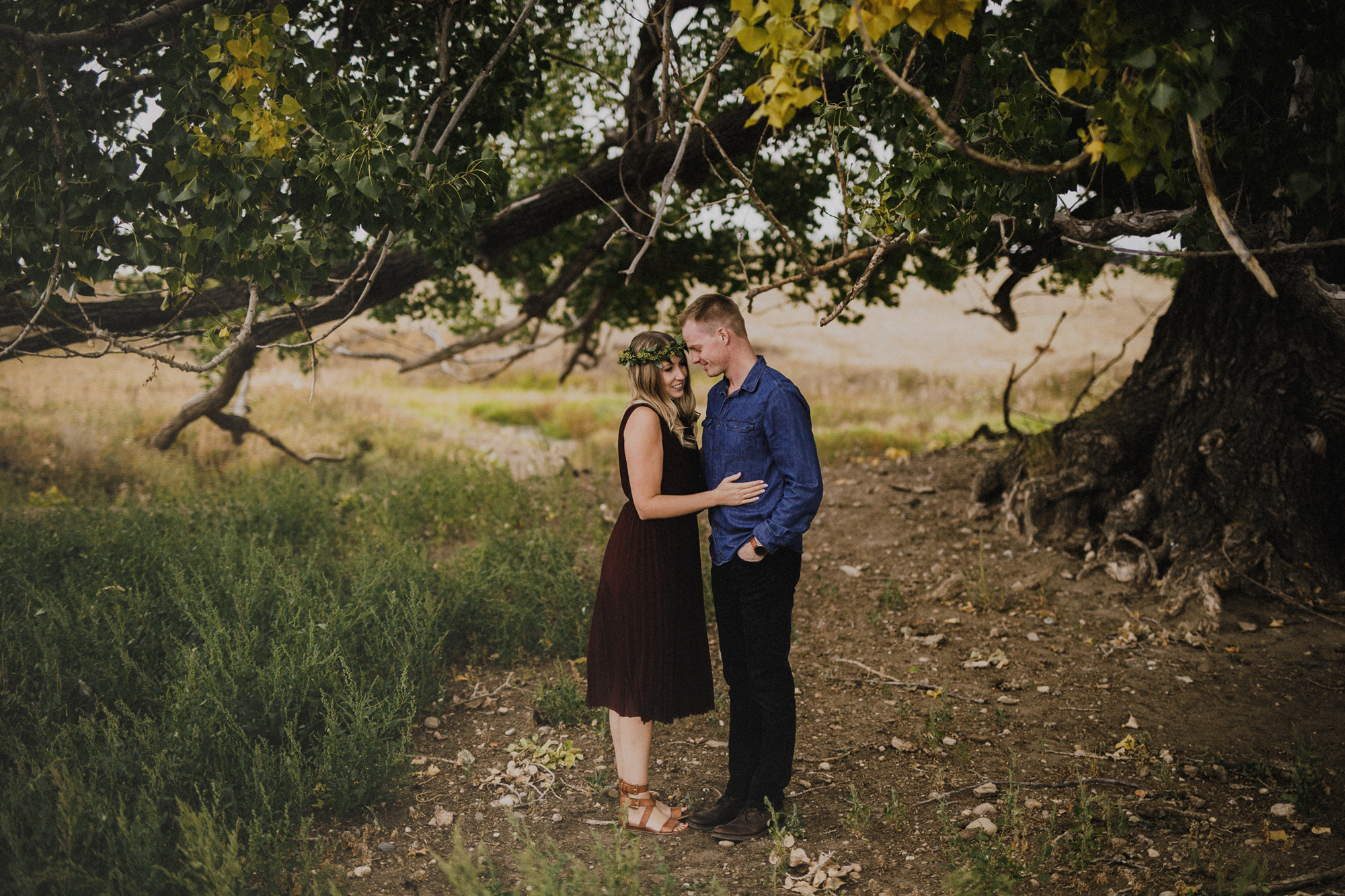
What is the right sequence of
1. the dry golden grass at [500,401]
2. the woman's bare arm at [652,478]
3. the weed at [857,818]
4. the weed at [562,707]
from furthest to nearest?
1. the dry golden grass at [500,401]
2. the weed at [562,707]
3. the weed at [857,818]
4. the woman's bare arm at [652,478]

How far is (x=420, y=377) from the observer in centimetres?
2211

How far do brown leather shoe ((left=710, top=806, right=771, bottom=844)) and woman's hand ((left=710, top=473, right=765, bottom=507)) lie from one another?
1398mm

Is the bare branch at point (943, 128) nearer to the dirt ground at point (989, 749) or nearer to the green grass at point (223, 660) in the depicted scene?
the dirt ground at point (989, 749)

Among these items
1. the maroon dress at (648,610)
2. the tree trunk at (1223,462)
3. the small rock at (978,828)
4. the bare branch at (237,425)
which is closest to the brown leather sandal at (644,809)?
the maroon dress at (648,610)

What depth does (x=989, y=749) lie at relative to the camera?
437cm

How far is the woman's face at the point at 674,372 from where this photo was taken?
3459 mm

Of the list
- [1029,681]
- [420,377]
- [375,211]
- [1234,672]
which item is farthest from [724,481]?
[420,377]

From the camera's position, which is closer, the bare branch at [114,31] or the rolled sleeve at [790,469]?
the rolled sleeve at [790,469]

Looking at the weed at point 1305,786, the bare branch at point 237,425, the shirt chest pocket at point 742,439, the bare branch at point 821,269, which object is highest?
the bare branch at point 821,269

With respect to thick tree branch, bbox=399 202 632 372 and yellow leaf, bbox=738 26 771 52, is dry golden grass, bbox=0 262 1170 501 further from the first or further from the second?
yellow leaf, bbox=738 26 771 52

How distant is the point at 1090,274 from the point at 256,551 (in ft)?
27.2

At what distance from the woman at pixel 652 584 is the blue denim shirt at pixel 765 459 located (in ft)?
0.31

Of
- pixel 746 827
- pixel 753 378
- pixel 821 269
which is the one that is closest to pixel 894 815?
pixel 746 827

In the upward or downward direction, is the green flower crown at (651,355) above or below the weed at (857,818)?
above
